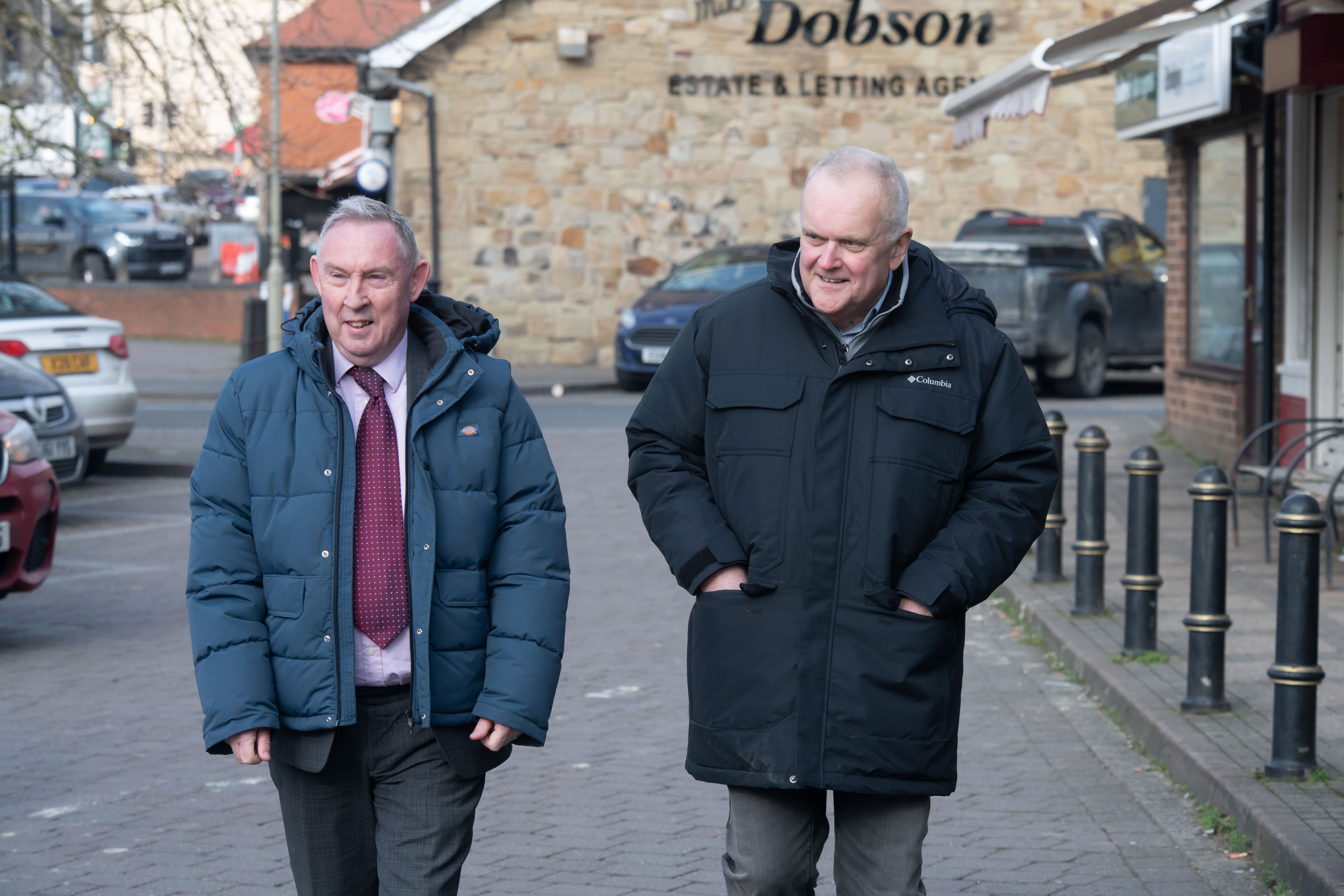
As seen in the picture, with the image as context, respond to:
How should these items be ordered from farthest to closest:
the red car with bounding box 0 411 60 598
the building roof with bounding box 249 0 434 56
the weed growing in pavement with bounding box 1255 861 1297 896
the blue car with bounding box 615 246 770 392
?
the blue car with bounding box 615 246 770 392
the building roof with bounding box 249 0 434 56
the red car with bounding box 0 411 60 598
the weed growing in pavement with bounding box 1255 861 1297 896

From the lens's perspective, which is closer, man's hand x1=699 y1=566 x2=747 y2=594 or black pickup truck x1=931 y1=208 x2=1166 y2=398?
man's hand x1=699 y1=566 x2=747 y2=594

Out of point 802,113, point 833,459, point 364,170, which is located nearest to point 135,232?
point 364,170

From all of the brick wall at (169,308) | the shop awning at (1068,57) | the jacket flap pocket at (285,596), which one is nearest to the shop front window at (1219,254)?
the shop awning at (1068,57)

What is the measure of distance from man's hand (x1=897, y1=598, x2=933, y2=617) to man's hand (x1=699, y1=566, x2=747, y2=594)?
0.95 feet

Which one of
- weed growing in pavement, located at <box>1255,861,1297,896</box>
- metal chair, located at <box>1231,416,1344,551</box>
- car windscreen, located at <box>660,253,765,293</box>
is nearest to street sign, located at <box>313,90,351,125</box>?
car windscreen, located at <box>660,253,765,293</box>

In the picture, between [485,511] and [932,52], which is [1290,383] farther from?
[932,52]

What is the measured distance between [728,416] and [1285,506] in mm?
2696

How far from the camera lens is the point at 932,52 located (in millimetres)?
25672

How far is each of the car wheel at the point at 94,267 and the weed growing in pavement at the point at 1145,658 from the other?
99.5ft

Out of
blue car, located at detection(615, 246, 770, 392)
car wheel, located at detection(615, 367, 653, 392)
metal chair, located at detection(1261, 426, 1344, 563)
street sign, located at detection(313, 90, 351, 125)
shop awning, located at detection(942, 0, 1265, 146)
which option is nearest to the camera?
shop awning, located at detection(942, 0, 1265, 146)

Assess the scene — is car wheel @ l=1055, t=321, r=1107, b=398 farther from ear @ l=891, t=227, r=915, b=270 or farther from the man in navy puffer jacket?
the man in navy puffer jacket

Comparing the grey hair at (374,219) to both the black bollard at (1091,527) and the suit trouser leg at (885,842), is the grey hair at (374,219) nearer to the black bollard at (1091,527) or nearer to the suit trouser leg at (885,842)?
the suit trouser leg at (885,842)

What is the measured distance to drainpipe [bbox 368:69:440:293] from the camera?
24.1m

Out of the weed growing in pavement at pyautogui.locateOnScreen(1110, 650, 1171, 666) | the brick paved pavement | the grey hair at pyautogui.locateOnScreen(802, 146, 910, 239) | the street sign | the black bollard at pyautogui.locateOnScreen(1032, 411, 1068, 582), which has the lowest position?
the brick paved pavement
